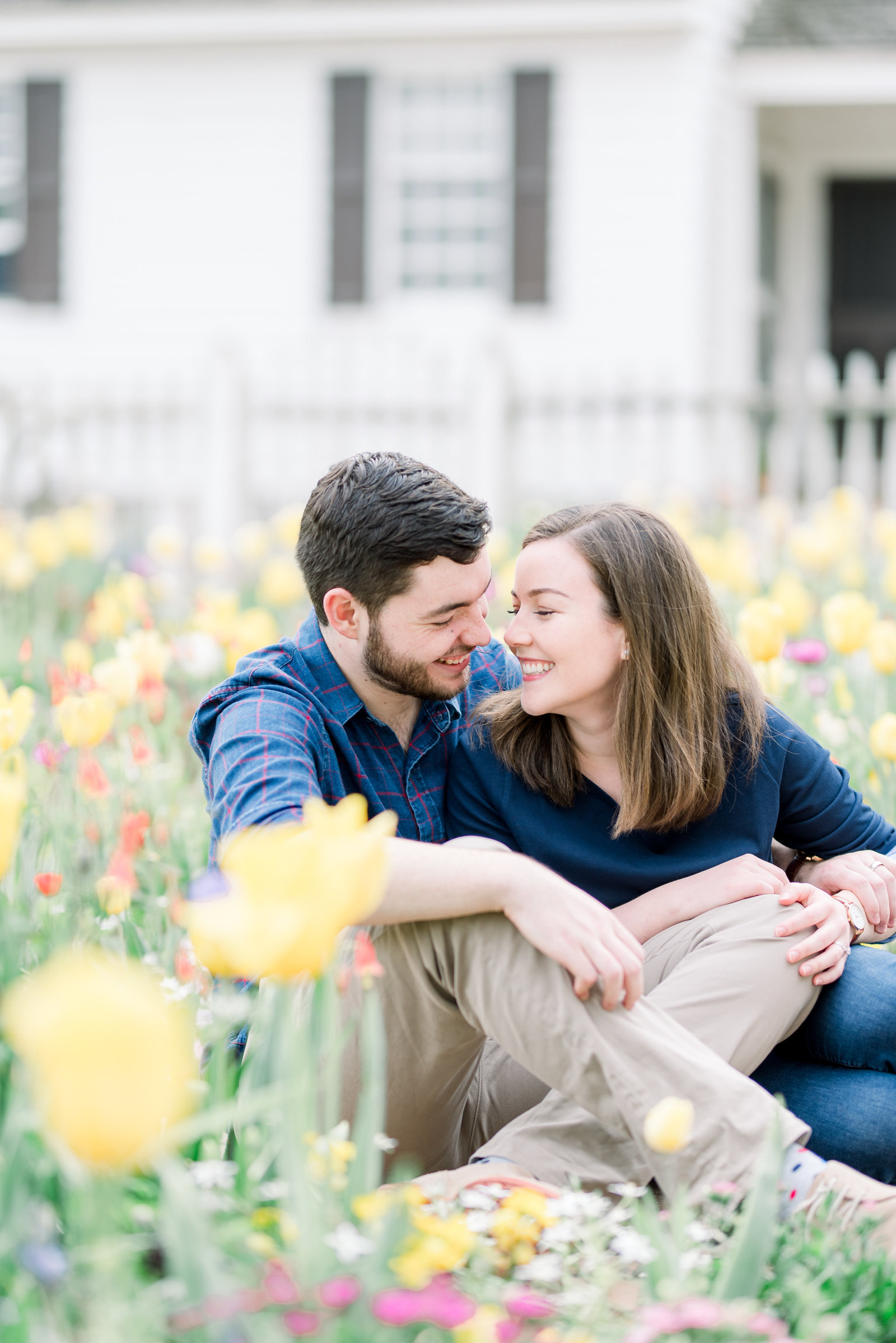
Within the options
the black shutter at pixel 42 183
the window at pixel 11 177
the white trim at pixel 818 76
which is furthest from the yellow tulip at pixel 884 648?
the window at pixel 11 177

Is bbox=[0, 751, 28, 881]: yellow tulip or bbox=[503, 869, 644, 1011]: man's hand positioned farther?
bbox=[503, 869, 644, 1011]: man's hand

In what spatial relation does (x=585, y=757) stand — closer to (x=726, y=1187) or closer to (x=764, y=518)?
(x=726, y=1187)

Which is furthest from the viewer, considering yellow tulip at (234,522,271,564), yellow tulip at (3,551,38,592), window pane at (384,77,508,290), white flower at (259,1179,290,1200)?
window pane at (384,77,508,290)

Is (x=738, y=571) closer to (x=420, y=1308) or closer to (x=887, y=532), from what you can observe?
(x=887, y=532)

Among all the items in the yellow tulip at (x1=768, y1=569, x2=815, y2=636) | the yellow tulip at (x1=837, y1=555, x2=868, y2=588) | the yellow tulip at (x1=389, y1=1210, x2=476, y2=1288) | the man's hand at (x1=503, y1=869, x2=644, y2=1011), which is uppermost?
the yellow tulip at (x1=837, y1=555, x2=868, y2=588)

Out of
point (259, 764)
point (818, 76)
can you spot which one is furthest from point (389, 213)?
point (259, 764)

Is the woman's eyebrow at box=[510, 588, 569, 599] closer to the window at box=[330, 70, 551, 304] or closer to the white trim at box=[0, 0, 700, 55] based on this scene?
the window at box=[330, 70, 551, 304]

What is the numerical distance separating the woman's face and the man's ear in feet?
0.80

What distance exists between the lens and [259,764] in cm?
194

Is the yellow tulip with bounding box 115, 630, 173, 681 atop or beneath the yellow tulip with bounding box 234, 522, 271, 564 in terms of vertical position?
beneath

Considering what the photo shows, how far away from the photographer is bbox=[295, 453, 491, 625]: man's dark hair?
2215 millimetres

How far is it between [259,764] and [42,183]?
28.9 feet

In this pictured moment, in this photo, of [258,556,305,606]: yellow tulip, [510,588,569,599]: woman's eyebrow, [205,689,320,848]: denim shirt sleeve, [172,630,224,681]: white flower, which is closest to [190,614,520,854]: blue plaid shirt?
[205,689,320,848]: denim shirt sleeve

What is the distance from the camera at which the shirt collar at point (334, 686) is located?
225cm
